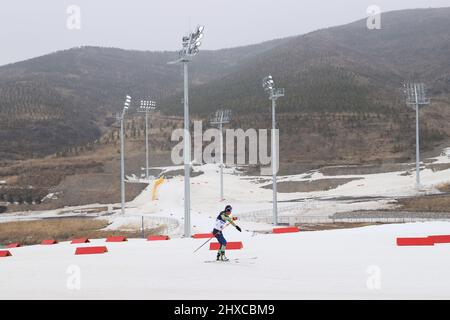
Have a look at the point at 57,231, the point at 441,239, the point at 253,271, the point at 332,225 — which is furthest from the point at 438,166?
the point at 253,271

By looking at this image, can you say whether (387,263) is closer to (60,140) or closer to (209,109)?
(209,109)

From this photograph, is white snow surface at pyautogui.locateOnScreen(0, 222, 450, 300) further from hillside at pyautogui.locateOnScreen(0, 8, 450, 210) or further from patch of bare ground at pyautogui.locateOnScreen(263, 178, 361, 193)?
hillside at pyautogui.locateOnScreen(0, 8, 450, 210)

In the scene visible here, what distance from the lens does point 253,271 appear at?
16562 millimetres

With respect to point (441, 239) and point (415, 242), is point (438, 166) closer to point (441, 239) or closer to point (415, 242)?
point (441, 239)

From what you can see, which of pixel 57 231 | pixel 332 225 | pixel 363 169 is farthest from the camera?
pixel 363 169

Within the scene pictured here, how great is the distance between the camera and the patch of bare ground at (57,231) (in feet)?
134

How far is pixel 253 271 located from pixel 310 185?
172ft

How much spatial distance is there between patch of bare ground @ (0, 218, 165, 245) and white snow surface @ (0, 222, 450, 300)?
15.5 m

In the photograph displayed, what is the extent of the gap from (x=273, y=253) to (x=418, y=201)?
98.4 ft

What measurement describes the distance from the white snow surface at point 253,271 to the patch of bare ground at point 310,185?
41.7m

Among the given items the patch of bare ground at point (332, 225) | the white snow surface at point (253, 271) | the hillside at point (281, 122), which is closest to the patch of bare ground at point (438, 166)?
the hillside at point (281, 122)

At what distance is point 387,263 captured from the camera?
1731 cm

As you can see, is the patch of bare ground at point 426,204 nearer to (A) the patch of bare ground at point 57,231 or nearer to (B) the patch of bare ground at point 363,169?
(A) the patch of bare ground at point 57,231
